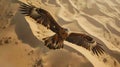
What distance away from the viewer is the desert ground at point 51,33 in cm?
718

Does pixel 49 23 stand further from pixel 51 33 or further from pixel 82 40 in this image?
pixel 51 33

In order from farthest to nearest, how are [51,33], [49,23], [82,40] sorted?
[51,33]
[82,40]
[49,23]

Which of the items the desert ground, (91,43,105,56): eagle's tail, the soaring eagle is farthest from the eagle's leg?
the desert ground

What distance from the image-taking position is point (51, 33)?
26.8ft

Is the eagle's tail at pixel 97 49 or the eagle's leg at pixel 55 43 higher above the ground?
the eagle's leg at pixel 55 43

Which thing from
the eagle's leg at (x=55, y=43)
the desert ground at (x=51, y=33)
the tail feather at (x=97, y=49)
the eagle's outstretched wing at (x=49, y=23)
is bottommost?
the desert ground at (x=51, y=33)

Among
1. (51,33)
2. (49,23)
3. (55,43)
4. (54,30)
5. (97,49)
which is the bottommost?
(51,33)

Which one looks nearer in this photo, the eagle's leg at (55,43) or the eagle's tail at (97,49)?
the eagle's leg at (55,43)

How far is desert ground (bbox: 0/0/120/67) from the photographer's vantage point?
7184 mm

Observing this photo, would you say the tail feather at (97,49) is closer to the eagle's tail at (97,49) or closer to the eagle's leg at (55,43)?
the eagle's tail at (97,49)

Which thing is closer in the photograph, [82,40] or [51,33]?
[82,40]

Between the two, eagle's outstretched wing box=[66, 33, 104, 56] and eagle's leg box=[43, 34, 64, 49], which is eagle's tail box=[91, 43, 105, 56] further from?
eagle's leg box=[43, 34, 64, 49]

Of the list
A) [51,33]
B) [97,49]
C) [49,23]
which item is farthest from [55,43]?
[51,33]

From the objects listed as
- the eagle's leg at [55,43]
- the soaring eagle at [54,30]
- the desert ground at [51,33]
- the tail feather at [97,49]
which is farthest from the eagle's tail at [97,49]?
the desert ground at [51,33]
